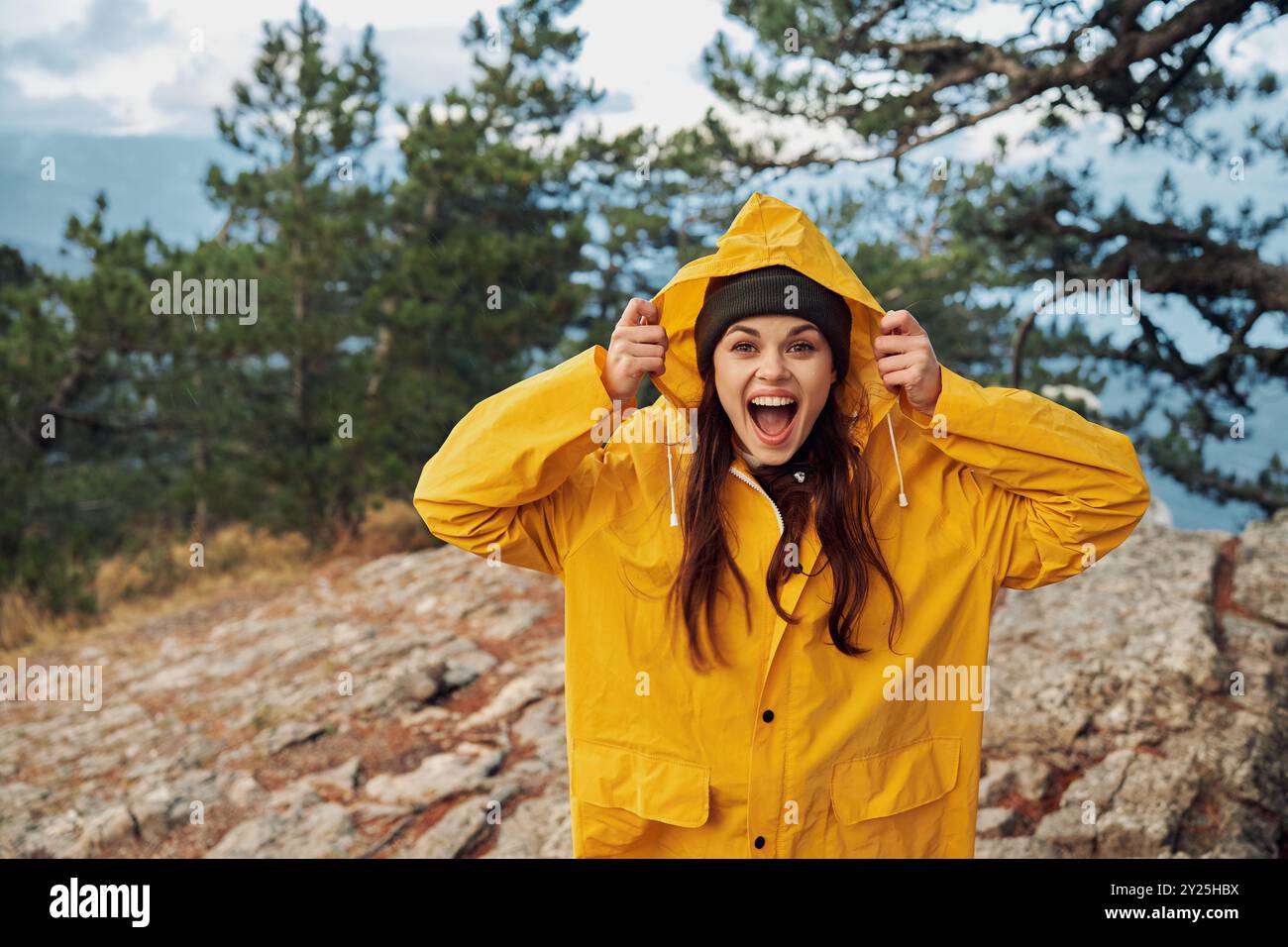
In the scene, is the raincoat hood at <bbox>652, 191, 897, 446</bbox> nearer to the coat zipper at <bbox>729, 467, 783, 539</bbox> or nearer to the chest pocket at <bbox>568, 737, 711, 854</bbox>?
the coat zipper at <bbox>729, 467, 783, 539</bbox>

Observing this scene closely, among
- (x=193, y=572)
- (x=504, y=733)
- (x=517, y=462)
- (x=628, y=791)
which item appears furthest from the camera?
(x=193, y=572)

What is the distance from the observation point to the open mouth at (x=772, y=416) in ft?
6.78

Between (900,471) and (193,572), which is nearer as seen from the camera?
(900,471)

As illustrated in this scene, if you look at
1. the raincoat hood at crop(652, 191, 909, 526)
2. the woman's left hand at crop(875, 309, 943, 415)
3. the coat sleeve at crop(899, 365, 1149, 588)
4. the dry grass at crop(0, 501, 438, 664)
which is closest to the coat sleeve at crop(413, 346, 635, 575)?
the raincoat hood at crop(652, 191, 909, 526)

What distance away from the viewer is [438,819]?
176 inches

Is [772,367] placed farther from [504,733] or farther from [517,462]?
[504,733]

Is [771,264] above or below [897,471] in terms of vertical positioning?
above

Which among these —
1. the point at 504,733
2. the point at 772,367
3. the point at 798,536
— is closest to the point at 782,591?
the point at 798,536

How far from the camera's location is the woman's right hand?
200 centimetres

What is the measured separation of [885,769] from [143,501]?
13932 mm

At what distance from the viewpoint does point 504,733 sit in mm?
5328

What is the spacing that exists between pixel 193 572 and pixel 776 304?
1188cm

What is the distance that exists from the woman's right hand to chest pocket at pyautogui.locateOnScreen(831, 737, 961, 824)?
98 centimetres
